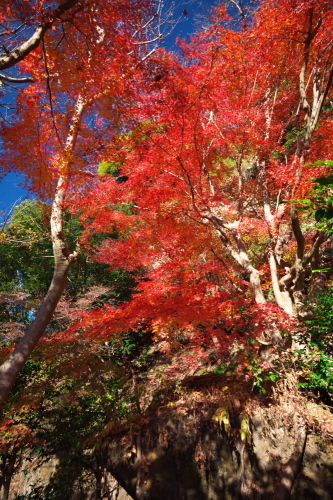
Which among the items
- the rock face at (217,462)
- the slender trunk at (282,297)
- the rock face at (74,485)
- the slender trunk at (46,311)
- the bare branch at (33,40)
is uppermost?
the bare branch at (33,40)

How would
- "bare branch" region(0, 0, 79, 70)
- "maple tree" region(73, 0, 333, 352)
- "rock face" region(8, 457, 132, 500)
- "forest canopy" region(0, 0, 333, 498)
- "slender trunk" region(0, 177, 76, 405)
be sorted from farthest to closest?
1. "rock face" region(8, 457, 132, 500)
2. "maple tree" region(73, 0, 333, 352)
3. "forest canopy" region(0, 0, 333, 498)
4. "slender trunk" region(0, 177, 76, 405)
5. "bare branch" region(0, 0, 79, 70)

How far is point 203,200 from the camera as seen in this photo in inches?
232

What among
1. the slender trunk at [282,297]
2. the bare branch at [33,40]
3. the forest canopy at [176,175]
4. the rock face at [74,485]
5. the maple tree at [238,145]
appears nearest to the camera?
the bare branch at [33,40]

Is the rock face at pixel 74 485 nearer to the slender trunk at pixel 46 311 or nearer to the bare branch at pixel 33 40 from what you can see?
the slender trunk at pixel 46 311

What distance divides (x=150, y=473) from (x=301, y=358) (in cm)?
518

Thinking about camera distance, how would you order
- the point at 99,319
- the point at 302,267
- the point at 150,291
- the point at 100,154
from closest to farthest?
the point at 302,267, the point at 100,154, the point at 99,319, the point at 150,291

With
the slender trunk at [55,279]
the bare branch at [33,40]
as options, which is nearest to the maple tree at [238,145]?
the slender trunk at [55,279]

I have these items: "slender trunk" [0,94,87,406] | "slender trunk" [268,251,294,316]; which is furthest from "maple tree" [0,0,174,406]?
"slender trunk" [268,251,294,316]

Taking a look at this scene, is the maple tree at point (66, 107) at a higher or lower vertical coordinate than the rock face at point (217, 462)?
higher

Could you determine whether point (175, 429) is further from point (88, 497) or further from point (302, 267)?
point (302, 267)

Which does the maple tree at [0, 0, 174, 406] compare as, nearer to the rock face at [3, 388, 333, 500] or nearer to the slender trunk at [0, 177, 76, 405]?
the slender trunk at [0, 177, 76, 405]

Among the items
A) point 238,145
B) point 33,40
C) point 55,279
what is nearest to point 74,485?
point 55,279

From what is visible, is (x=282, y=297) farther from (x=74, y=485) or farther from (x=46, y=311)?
(x=74, y=485)

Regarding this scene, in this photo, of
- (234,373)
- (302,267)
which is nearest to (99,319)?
(234,373)
